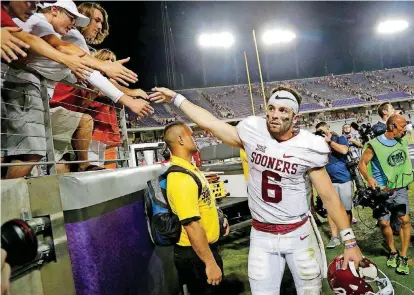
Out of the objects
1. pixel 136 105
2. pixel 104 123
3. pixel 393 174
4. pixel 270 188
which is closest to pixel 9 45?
pixel 136 105

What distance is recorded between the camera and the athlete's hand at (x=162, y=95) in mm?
2743

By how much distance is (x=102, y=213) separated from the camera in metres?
2.57

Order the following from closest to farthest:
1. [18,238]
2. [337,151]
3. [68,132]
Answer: [18,238] → [68,132] → [337,151]

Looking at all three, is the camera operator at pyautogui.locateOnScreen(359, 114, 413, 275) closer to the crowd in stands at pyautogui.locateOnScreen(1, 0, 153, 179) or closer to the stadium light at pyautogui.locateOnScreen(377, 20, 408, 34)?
the crowd in stands at pyautogui.locateOnScreen(1, 0, 153, 179)

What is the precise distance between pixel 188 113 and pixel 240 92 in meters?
39.6

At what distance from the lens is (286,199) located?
2.63 meters

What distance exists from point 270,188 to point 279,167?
189 mm

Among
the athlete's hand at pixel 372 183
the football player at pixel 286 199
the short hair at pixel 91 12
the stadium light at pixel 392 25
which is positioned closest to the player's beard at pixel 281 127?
the football player at pixel 286 199

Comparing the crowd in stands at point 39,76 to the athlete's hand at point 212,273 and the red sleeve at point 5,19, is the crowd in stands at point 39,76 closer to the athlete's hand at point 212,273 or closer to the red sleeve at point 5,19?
the red sleeve at point 5,19

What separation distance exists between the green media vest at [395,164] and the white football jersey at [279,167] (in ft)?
7.67

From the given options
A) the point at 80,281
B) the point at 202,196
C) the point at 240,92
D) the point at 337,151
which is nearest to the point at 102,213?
the point at 80,281

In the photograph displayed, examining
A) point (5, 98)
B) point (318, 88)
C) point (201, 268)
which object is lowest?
point (201, 268)

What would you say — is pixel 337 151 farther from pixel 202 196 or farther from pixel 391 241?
pixel 202 196

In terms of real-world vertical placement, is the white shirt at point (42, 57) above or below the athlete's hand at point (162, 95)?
above
